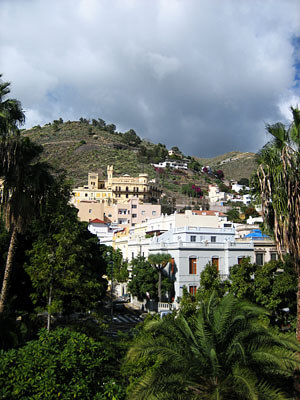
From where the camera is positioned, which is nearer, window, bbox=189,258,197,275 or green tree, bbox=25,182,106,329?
green tree, bbox=25,182,106,329

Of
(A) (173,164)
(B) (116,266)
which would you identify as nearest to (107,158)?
(A) (173,164)

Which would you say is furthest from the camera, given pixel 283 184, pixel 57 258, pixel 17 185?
pixel 17 185

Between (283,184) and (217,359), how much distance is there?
5.75 metres

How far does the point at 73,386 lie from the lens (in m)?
8.01

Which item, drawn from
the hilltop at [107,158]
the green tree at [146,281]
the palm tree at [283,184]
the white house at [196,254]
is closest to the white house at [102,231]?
the green tree at [146,281]

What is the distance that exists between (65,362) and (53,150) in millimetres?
167075

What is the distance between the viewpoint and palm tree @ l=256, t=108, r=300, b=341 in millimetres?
11055

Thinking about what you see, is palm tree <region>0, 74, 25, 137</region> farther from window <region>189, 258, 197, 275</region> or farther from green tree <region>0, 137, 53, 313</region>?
window <region>189, 258, 197, 275</region>

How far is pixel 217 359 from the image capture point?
8.00 metres

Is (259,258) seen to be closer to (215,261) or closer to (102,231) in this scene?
(215,261)

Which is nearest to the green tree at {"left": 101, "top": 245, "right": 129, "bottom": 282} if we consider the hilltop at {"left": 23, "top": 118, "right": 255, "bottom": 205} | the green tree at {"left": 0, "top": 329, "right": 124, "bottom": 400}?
the green tree at {"left": 0, "top": 329, "right": 124, "bottom": 400}

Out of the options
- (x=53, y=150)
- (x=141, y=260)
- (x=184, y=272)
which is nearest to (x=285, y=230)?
(x=184, y=272)

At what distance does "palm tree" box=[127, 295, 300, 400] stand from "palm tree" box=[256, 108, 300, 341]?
121 inches

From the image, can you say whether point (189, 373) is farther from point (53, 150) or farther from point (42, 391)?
point (53, 150)
